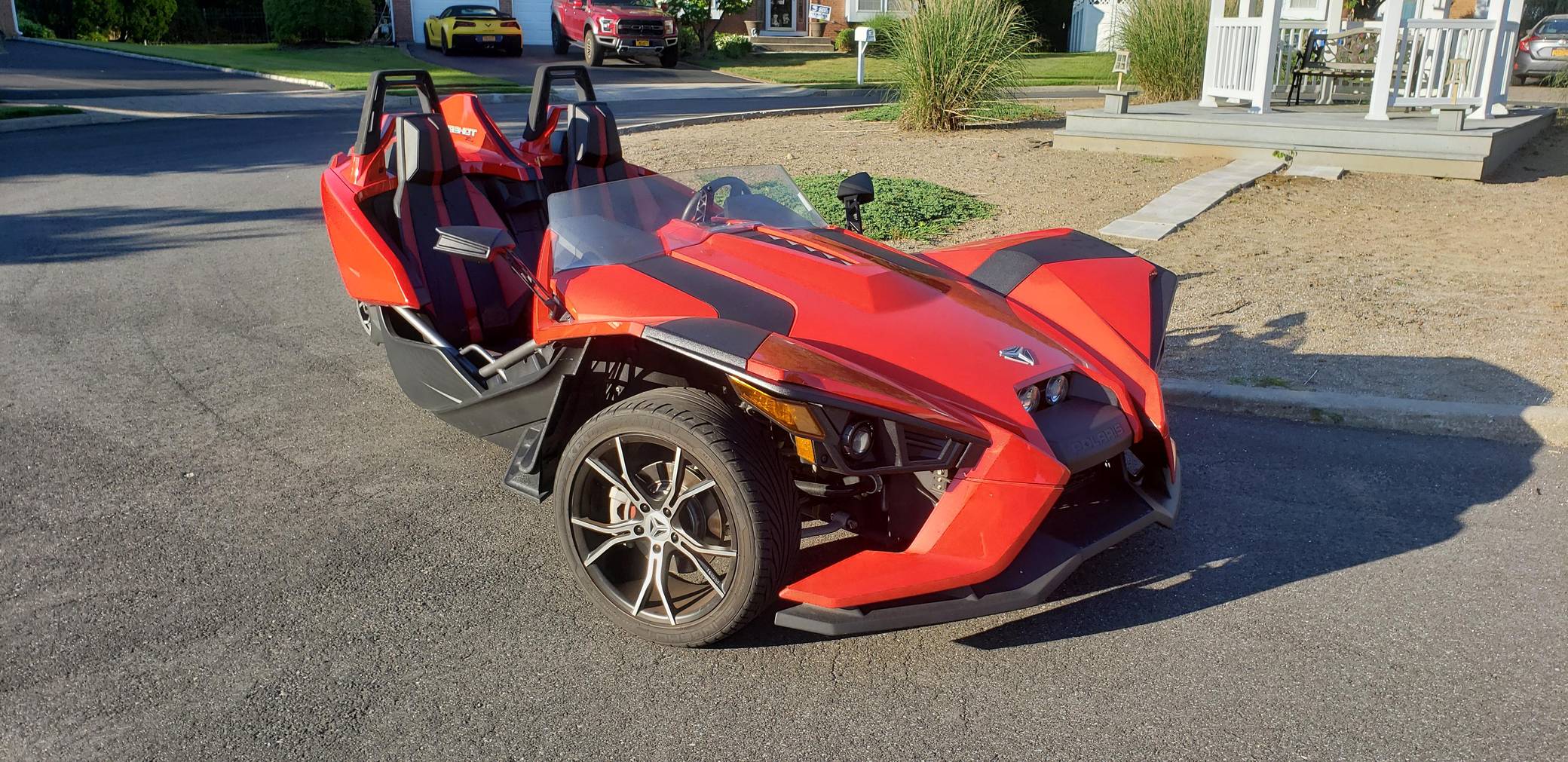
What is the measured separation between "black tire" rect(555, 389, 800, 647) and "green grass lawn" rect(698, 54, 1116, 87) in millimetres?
18820

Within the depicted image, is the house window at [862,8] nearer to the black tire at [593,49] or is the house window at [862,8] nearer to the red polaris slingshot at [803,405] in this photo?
the black tire at [593,49]

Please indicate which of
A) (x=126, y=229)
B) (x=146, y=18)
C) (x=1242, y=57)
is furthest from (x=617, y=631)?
(x=146, y=18)

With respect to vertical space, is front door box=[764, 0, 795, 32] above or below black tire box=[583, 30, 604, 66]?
above

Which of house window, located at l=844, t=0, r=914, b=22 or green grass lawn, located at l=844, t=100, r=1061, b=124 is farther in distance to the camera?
house window, located at l=844, t=0, r=914, b=22

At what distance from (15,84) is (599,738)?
22.1m

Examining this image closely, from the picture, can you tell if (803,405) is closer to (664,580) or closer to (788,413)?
(788,413)

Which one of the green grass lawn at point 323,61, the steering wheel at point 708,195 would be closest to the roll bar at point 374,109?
the steering wheel at point 708,195

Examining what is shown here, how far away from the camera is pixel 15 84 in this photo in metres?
19.8

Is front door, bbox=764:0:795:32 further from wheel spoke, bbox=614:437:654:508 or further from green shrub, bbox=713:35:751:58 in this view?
wheel spoke, bbox=614:437:654:508

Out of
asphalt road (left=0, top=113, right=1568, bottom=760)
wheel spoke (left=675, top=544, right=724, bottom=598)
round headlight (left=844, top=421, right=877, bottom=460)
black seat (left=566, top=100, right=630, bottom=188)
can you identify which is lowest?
asphalt road (left=0, top=113, right=1568, bottom=760)

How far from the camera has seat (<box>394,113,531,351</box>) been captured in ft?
16.8

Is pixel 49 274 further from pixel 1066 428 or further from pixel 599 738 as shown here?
pixel 1066 428

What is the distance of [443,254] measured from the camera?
523cm

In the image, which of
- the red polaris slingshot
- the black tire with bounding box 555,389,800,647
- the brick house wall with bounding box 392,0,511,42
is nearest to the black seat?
the red polaris slingshot
